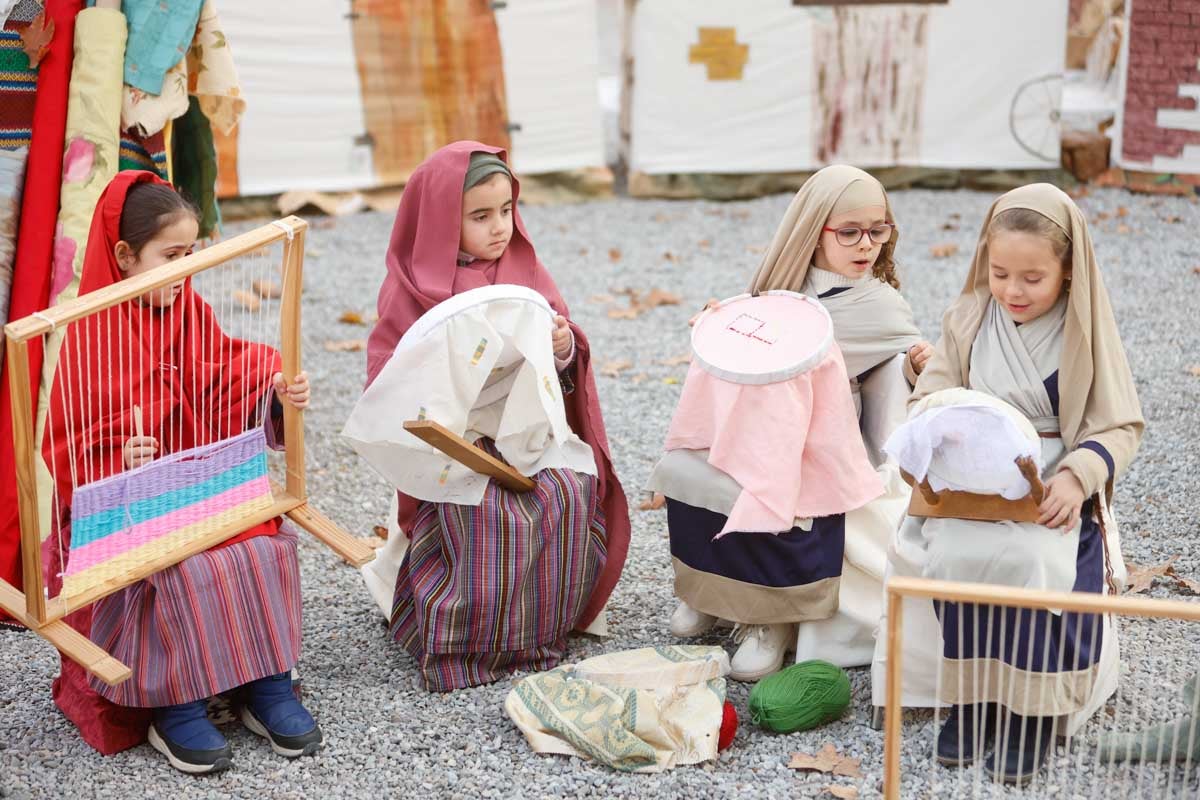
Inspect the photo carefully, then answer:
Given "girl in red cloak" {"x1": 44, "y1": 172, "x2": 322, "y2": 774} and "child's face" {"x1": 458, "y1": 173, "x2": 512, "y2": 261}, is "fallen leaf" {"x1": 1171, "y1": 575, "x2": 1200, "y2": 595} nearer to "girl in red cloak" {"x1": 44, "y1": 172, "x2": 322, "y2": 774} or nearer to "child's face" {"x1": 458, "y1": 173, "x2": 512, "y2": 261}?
"child's face" {"x1": 458, "y1": 173, "x2": 512, "y2": 261}

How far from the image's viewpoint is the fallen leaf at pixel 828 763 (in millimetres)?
3244

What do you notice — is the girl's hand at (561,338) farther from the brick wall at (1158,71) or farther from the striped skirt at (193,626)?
the brick wall at (1158,71)

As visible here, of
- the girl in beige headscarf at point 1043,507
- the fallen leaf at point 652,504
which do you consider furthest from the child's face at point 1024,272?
the fallen leaf at point 652,504

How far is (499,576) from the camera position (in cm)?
365

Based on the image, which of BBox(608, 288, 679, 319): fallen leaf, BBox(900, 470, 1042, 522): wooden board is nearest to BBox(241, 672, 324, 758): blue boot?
BBox(900, 470, 1042, 522): wooden board

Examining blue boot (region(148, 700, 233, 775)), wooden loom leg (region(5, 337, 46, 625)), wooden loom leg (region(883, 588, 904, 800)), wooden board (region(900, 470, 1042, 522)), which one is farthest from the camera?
blue boot (region(148, 700, 233, 775))

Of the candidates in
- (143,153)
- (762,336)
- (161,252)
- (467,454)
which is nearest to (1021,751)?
(762,336)

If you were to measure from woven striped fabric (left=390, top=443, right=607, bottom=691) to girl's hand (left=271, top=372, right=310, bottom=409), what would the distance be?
1.66 ft

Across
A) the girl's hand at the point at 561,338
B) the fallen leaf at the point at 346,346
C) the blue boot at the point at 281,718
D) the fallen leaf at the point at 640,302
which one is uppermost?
the girl's hand at the point at 561,338

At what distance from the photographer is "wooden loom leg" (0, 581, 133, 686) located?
2.93 meters

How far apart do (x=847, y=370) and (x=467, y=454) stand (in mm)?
1174

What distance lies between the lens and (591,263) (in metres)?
8.10

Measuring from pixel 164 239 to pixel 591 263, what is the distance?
488 cm

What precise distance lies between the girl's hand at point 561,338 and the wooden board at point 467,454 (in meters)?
0.37
